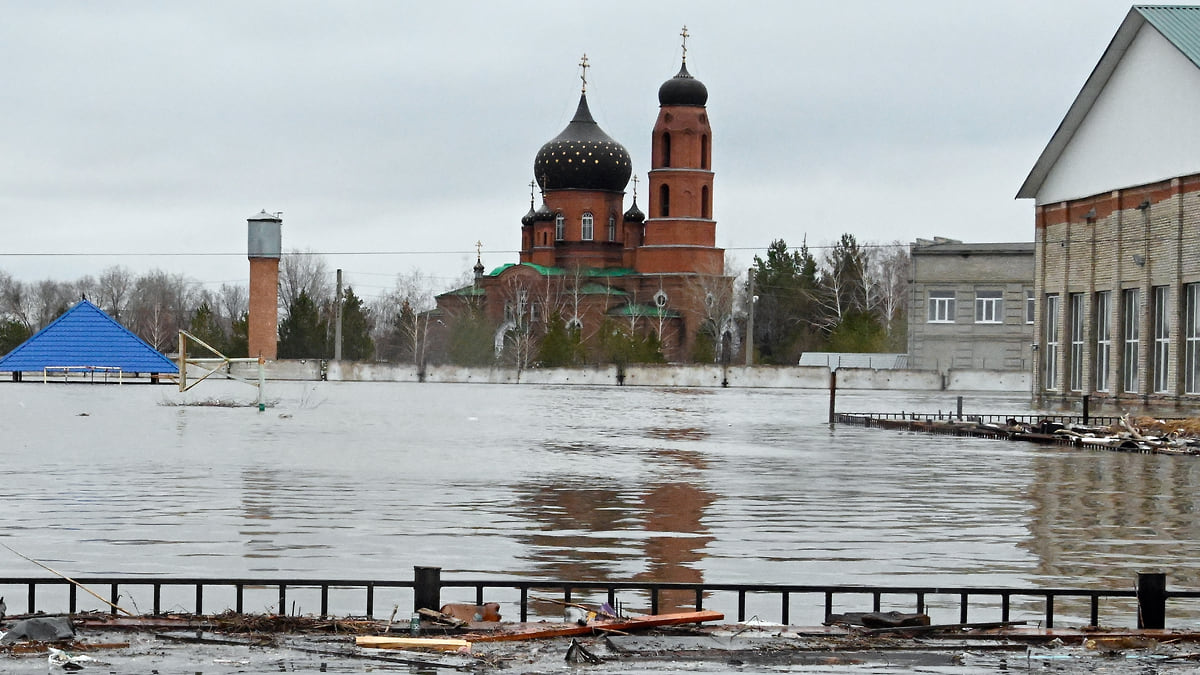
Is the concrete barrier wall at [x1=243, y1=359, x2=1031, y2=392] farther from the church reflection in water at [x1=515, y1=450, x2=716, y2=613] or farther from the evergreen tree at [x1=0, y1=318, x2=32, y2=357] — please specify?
the church reflection in water at [x1=515, y1=450, x2=716, y2=613]

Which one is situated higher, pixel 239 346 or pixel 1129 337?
pixel 1129 337

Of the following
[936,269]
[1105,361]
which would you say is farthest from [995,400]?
[936,269]

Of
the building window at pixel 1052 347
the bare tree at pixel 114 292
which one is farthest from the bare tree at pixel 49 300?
the building window at pixel 1052 347

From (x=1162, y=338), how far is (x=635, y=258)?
58073 millimetres

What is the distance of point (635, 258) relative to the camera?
103125 mm

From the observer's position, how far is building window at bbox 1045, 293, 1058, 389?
180ft

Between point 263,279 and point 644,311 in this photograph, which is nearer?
point 263,279

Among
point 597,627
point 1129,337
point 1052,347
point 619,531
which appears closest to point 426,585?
point 597,627

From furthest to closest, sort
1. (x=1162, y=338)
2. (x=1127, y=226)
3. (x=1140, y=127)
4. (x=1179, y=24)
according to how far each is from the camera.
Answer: (x=1127, y=226), (x=1140, y=127), (x=1162, y=338), (x=1179, y=24)

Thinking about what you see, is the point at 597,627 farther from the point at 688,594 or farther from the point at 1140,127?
the point at 1140,127

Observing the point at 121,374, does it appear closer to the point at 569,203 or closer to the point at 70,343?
the point at 70,343

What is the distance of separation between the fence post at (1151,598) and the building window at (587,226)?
93.6 m

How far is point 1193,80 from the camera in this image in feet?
144

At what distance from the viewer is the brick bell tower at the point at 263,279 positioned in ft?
312
